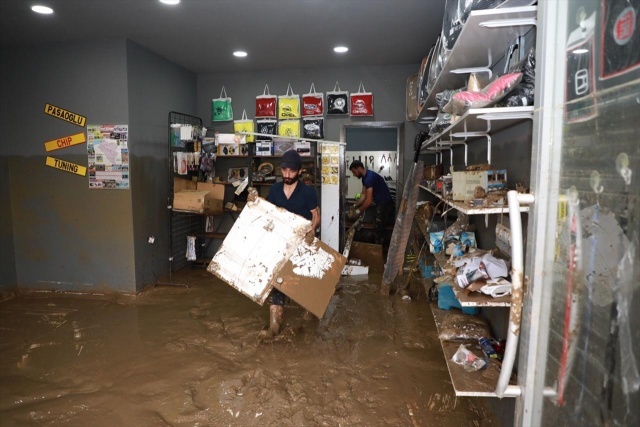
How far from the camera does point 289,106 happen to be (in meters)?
5.39

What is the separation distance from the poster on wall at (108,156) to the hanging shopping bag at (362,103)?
2742mm

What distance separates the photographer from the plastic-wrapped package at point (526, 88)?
154cm

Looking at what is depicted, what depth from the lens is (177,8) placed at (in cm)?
336

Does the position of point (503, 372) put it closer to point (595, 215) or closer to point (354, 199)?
point (595, 215)

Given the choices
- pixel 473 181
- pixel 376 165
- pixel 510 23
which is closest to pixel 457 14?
pixel 510 23

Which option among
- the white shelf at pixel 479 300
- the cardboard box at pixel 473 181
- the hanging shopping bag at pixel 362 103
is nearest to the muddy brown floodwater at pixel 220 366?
the white shelf at pixel 479 300

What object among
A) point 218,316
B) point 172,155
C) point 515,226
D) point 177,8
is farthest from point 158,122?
point 515,226

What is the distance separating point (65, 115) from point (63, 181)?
70 cm

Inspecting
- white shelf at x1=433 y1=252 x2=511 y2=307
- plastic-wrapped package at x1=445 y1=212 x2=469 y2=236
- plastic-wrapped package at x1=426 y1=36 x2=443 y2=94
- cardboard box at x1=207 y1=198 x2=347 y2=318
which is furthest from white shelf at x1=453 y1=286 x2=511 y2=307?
plastic-wrapped package at x1=426 y1=36 x2=443 y2=94

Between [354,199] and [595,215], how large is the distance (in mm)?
5683

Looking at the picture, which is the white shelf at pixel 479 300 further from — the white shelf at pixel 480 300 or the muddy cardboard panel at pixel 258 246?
the muddy cardboard panel at pixel 258 246

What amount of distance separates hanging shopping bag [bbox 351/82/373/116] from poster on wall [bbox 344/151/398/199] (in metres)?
1.15

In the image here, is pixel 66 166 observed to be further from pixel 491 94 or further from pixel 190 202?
pixel 491 94

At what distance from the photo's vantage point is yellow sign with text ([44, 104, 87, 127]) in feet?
→ 14.0
